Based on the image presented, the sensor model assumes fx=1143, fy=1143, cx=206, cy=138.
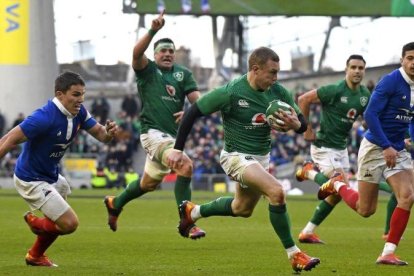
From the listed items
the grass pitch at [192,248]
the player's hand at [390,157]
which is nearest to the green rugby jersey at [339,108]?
the grass pitch at [192,248]

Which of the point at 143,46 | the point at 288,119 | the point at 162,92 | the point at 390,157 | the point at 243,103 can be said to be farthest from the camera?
the point at 162,92

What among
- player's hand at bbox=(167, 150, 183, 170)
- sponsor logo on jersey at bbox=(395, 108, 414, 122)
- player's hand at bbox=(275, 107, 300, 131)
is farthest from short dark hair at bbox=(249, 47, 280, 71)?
sponsor logo on jersey at bbox=(395, 108, 414, 122)

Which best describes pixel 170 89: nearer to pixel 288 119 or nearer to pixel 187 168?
pixel 187 168

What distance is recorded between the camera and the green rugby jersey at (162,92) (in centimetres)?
1558

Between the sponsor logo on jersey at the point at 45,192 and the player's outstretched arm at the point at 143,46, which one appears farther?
the player's outstretched arm at the point at 143,46

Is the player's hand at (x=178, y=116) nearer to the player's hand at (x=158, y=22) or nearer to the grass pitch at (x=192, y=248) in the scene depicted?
the grass pitch at (x=192, y=248)

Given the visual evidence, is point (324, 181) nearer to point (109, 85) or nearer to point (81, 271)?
point (81, 271)

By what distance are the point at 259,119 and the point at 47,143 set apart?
2240mm

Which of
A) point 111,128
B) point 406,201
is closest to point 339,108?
point 406,201

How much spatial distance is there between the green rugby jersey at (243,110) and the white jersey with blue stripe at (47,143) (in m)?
1.52

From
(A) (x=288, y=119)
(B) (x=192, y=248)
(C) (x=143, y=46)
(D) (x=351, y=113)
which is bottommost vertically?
(B) (x=192, y=248)

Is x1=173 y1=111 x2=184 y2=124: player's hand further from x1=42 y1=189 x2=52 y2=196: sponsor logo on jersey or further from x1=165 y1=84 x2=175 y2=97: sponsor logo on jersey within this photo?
x1=42 y1=189 x2=52 y2=196: sponsor logo on jersey

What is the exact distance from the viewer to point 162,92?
51.2 feet

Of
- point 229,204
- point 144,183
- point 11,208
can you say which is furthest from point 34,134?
point 11,208
